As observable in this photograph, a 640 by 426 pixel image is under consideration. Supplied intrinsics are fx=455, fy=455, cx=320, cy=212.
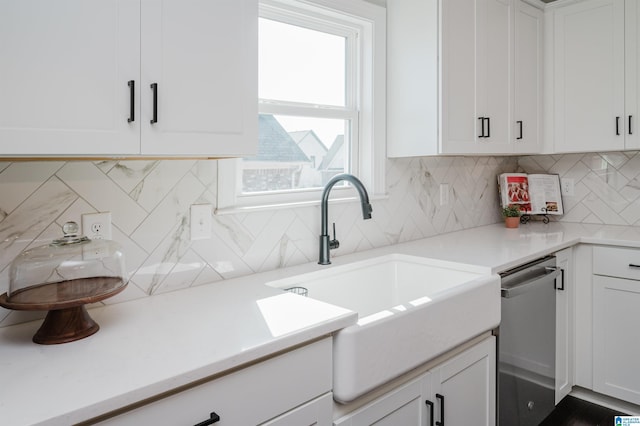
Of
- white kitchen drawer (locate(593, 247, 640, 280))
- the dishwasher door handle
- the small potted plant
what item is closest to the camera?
the dishwasher door handle

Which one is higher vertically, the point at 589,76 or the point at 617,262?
the point at 589,76

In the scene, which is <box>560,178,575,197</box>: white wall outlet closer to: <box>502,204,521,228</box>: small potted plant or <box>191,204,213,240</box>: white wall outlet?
<box>502,204,521,228</box>: small potted plant

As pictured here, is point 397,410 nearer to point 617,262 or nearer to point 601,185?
point 617,262

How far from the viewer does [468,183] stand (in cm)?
289

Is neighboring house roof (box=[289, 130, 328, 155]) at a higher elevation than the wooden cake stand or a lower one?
higher

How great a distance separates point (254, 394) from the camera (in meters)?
1.05

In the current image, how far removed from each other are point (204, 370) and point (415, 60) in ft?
5.95

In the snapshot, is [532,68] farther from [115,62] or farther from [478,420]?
[115,62]

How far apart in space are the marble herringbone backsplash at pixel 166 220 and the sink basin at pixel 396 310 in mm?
182

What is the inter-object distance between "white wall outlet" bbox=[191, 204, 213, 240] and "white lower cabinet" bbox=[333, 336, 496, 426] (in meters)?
0.78

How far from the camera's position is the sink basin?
4.02ft

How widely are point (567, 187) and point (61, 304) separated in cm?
317

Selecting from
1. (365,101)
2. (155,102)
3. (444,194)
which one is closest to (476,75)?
(365,101)

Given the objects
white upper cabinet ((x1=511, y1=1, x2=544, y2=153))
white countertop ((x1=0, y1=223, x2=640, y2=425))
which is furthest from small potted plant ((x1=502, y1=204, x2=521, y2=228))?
white countertop ((x1=0, y1=223, x2=640, y2=425))
